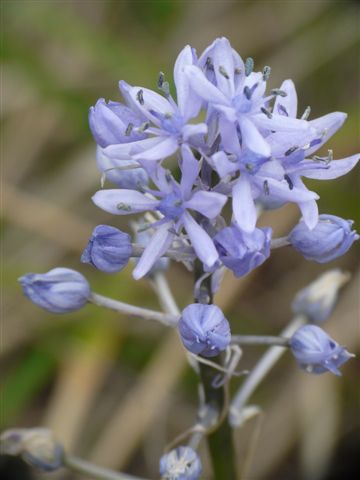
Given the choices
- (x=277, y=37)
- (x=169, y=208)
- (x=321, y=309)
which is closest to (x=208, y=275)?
(x=169, y=208)

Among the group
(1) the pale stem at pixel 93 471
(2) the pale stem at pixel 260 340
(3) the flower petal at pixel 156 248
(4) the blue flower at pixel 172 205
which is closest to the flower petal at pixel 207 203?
(4) the blue flower at pixel 172 205

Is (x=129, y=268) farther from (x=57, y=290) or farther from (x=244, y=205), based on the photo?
(x=244, y=205)

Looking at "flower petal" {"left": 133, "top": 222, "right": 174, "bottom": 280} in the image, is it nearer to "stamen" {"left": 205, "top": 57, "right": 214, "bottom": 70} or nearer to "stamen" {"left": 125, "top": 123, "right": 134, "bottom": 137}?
"stamen" {"left": 125, "top": 123, "right": 134, "bottom": 137}

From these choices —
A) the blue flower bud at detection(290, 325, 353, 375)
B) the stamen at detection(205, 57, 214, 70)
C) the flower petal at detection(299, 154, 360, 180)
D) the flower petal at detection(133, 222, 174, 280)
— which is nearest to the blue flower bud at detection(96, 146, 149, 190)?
the flower petal at detection(133, 222, 174, 280)

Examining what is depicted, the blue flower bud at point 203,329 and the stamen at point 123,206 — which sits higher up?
the stamen at point 123,206

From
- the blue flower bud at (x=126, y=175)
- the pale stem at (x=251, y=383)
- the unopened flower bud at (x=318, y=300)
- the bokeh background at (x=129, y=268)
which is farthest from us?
the bokeh background at (x=129, y=268)

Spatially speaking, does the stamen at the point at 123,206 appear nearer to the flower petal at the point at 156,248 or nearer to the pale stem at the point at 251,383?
the flower petal at the point at 156,248

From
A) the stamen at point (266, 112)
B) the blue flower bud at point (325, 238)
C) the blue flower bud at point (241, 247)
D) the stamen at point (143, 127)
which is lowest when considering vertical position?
the blue flower bud at point (325, 238)

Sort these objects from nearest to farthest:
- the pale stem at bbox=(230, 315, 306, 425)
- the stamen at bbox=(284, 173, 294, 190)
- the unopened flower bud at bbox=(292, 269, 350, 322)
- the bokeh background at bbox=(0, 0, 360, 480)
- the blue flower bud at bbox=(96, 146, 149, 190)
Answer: the stamen at bbox=(284, 173, 294, 190)
the blue flower bud at bbox=(96, 146, 149, 190)
the pale stem at bbox=(230, 315, 306, 425)
the unopened flower bud at bbox=(292, 269, 350, 322)
the bokeh background at bbox=(0, 0, 360, 480)
